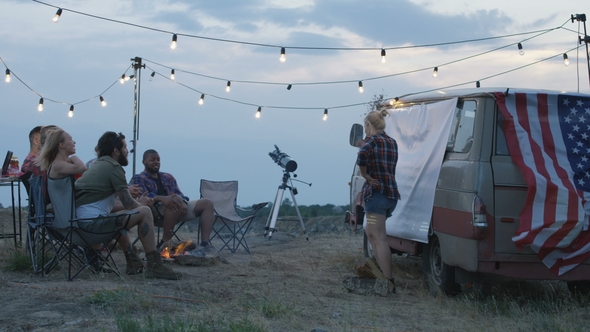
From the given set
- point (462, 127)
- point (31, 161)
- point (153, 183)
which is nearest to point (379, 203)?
point (462, 127)

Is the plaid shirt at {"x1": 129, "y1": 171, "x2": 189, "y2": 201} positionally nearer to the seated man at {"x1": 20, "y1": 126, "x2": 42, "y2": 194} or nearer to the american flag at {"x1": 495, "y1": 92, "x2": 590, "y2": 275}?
the seated man at {"x1": 20, "y1": 126, "x2": 42, "y2": 194}

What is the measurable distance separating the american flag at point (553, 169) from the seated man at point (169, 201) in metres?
3.42

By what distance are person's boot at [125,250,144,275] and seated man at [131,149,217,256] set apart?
1.32 metres

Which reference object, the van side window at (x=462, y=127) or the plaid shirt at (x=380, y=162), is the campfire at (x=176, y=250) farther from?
the van side window at (x=462, y=127)

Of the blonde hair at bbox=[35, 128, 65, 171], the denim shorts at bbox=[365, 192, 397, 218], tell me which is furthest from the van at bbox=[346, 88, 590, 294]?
the blonde hair at bbox=[35, 128, 65, 171]

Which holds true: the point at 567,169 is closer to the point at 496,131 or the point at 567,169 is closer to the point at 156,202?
the point at 496,131

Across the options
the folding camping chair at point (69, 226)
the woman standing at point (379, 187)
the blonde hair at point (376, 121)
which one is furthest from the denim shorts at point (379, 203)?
the folding camping chair at point (69, 226)

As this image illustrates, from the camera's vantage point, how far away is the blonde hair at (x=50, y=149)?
5.31m

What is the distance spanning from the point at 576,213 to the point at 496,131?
0.78 meters

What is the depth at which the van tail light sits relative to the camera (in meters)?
4.55

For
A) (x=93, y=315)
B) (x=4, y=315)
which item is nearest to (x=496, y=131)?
(x=93, y=315)

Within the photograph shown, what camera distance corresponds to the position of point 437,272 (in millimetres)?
5375

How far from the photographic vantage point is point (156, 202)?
7043 millimetres

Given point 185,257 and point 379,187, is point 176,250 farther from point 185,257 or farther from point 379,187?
point 379,187
